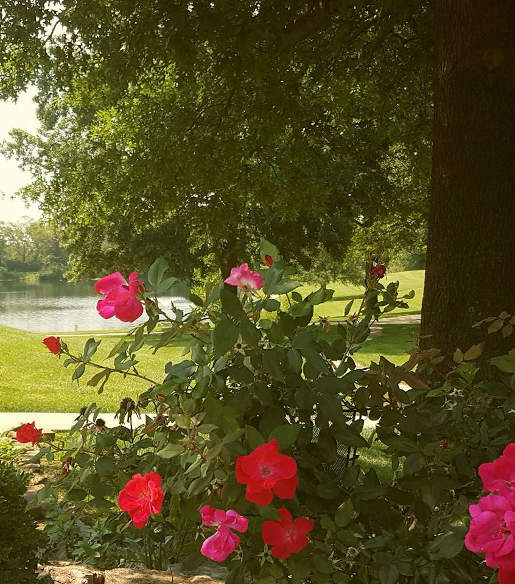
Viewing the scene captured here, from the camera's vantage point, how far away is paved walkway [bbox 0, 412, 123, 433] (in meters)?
7.53

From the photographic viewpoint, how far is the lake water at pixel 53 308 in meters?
38.4

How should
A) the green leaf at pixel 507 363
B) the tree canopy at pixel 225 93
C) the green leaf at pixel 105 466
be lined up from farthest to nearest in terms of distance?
the tree canopy at pixel 225 93
the green leaf at pixel 105 466
the green leaf at pixel 507 363

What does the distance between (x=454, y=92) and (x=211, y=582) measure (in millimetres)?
3540

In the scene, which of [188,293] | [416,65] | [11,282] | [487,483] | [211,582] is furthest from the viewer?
[11,282]

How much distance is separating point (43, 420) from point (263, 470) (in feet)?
22.8

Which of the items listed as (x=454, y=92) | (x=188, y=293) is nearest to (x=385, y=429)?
(x=188, y=293)

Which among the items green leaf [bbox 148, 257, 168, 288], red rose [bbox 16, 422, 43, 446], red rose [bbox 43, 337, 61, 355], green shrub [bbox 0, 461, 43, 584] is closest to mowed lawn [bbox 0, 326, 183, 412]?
green shrub [bbox 0, 461, 43, 584]

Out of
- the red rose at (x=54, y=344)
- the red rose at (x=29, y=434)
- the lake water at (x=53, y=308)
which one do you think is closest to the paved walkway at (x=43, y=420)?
the red rose at (x=29, y=434)

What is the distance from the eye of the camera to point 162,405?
2098 millimetres

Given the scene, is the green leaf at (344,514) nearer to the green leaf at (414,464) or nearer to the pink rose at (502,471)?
the green leaf at (414,464)

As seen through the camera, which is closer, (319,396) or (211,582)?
(319,396)

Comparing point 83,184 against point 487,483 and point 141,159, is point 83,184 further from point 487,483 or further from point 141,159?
point 487,483

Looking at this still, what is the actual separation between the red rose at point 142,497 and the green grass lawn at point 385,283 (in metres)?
29.3

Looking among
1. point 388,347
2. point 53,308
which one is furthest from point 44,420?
point 53,308
